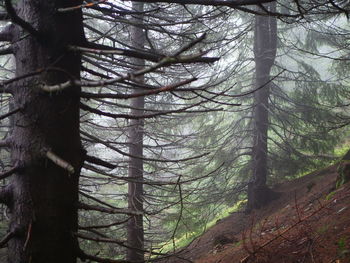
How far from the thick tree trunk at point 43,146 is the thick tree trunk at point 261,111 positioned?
8.51m

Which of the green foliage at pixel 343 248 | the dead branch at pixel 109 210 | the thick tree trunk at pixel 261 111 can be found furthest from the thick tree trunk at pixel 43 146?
the thick tree trunk at pixel 261 111

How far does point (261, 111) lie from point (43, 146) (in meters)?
9.07

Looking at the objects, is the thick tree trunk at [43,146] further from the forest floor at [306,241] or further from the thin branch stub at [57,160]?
the forest floor at [306,241]

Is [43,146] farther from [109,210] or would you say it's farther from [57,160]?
[109,210]

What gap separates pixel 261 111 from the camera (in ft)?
33.2

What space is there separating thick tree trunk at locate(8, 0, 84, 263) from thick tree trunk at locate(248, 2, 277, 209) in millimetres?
8511

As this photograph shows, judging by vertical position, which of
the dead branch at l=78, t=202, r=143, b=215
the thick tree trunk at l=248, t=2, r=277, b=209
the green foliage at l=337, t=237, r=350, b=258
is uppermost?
the thick tree trunk at l=248, t=2, r=277, b=209

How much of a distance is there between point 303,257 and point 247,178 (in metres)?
7.59

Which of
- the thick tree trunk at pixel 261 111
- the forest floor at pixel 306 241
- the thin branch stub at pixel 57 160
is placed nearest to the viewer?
the thin branch stub at pixel 57 160

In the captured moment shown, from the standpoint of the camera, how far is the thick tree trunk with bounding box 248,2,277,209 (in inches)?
391

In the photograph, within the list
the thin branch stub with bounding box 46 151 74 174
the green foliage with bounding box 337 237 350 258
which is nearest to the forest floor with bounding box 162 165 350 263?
the green foliage with bounding box 337 237 350 258

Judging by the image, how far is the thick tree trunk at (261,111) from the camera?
9938 mm

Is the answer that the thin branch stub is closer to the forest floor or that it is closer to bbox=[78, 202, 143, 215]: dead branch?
bbox=[78, 202, 143, 215]: dead branch

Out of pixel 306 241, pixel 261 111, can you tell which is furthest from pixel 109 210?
pixel 261 111
